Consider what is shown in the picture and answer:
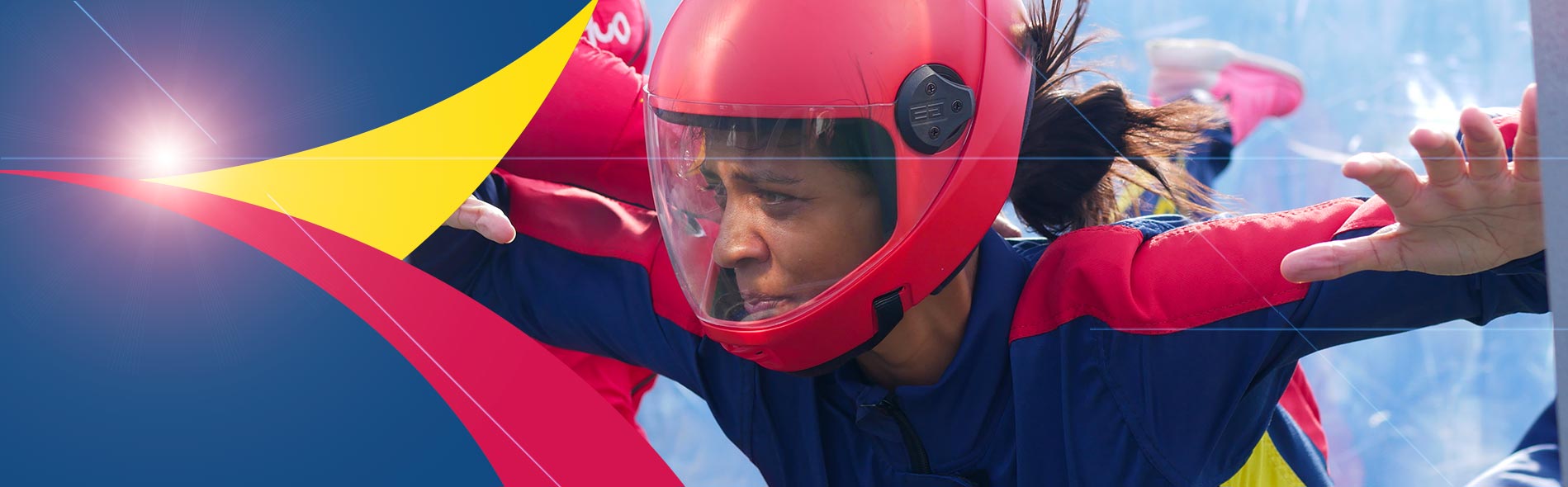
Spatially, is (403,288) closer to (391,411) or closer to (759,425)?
(391,411)

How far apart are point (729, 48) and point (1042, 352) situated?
1.08 feet

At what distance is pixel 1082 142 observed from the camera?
1.04 meters

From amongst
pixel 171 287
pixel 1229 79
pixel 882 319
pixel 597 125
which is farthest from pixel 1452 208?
pixel 1229 79

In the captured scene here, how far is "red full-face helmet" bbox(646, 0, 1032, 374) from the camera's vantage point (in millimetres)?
838

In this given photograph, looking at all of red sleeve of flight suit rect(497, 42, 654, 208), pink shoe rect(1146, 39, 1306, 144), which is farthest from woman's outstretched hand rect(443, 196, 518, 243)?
pink shoe rect(1146, 39, 1306, 144)

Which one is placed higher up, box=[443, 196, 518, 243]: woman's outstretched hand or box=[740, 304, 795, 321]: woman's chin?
box=[443, 196, 518, 243]: woman's outstretched hand

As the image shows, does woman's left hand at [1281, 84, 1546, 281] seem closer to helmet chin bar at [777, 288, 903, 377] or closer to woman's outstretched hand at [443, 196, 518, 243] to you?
helmet chin bar at [777, 288, 903, 377]

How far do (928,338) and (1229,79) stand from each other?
2.91 feet

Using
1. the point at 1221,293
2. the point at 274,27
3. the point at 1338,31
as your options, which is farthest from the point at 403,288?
the point at 1338,31

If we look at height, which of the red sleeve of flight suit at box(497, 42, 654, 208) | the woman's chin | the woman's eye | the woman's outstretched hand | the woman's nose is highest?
the red sleeve of flight suit at box(497, 42, 654, 208)

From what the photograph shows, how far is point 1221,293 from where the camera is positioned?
2.77ft

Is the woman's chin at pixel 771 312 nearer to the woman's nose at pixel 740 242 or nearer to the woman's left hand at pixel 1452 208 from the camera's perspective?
the woman's nose at pixel 740 242

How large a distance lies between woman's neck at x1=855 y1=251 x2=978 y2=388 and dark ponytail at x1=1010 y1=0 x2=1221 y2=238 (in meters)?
0.11

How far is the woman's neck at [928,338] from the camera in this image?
3.27 feet
